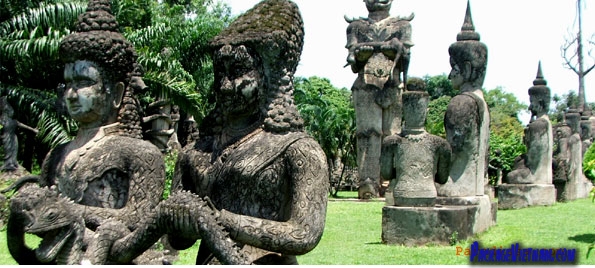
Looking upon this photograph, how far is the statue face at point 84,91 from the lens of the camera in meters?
4.70

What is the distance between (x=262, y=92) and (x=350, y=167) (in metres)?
26.4

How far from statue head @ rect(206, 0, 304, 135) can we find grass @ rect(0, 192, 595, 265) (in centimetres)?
521

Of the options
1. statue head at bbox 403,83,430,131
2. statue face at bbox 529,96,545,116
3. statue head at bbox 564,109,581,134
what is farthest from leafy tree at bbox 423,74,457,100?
statue head at bbox 403,83,430,131

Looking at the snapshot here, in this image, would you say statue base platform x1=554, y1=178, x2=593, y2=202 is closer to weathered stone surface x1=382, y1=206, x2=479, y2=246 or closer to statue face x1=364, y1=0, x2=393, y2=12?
statue face x1=364, y1=0, x2=393, y2=12

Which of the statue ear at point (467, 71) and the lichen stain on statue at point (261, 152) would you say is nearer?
the lichen stain on statue at point (261, 152)

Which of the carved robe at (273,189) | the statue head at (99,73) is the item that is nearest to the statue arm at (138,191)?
the statue head at (99,73)

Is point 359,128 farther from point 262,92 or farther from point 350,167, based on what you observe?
point 262,92

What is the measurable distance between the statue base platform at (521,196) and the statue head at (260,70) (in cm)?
1476

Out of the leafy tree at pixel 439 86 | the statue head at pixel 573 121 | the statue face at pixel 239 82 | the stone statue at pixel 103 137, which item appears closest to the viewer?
the statue face at pixel 239 82

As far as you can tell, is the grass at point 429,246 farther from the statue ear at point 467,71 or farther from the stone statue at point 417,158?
the statue ear at point 467,71

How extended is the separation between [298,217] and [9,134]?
45.3 ft

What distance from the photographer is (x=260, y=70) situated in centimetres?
397

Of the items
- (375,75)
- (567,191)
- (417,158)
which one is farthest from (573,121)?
(417,158)

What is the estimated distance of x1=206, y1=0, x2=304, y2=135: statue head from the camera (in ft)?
12.8
